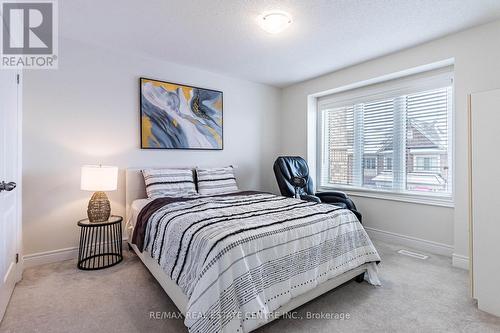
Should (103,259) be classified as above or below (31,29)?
below

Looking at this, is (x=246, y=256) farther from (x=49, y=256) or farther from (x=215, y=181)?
(x=49, y=256)

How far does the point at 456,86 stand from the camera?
269 centimetres

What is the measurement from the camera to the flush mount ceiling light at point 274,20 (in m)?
2.31

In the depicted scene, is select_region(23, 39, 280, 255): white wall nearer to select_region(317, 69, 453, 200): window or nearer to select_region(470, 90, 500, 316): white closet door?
select_region(317, 69, 453, 200): window

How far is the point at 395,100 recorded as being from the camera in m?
3.49

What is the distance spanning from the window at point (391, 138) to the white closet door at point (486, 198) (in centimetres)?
128

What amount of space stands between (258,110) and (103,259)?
3.08m

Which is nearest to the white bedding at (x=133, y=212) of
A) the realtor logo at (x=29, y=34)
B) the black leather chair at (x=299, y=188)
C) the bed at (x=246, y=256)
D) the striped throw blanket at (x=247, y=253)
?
the bed at (x=246, y=256)

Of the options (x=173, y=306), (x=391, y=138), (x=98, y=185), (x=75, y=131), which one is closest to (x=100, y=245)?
(x=98, y=185)

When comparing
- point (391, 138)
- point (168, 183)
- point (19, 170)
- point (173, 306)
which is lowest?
point (173, 306)

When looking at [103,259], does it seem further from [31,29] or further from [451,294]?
[451,294]

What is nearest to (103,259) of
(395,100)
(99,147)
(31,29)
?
(99,147)

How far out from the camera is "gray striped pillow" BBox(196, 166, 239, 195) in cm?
329

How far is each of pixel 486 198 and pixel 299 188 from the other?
2.00 metres
